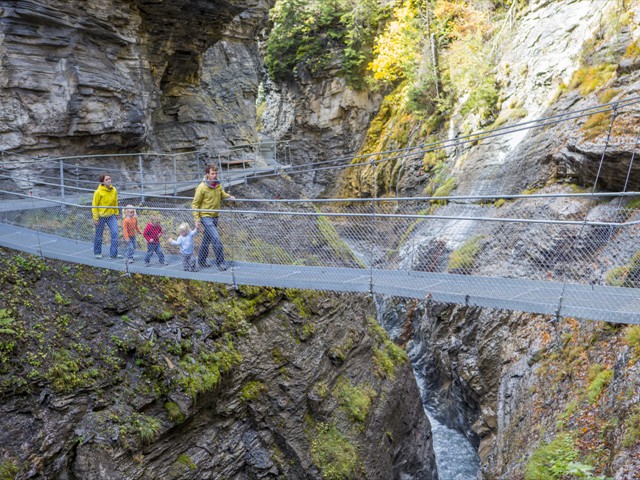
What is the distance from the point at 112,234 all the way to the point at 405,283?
12.5 feet

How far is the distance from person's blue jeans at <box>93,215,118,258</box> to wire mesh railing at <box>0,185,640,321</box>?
5 cm

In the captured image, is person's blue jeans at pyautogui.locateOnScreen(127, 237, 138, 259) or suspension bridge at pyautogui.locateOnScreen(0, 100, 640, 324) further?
person's blue jeans at pyautogui.locateOnScreen(127, 237, 138, 259)

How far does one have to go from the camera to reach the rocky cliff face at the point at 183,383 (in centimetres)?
564

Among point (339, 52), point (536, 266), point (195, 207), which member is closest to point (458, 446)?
point (536, 266)

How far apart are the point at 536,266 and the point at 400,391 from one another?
4293 millimetres

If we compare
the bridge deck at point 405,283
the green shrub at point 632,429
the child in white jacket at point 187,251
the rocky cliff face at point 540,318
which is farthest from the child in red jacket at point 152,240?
the green shrub at point 632,429

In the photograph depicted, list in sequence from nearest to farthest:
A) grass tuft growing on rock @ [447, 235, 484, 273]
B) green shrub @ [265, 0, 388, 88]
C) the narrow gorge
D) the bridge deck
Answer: the bridge deck
the narrow gorge
grass tuft growing on rock @ [447, 235, 484, 273]
green shrub @ [265, 0, 388, 88]

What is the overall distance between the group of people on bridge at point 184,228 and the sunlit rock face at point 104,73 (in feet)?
12.4

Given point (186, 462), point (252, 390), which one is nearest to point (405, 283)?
point (252, 390)

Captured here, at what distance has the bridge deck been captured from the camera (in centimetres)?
544

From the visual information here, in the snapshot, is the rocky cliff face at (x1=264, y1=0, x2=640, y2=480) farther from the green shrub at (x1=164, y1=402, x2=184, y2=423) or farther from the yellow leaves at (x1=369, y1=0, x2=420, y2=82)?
the green shrub at (x1=164, y1=402, x2=184, y2=423)

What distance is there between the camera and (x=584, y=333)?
25.1ft

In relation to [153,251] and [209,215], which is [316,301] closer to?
[209,215]

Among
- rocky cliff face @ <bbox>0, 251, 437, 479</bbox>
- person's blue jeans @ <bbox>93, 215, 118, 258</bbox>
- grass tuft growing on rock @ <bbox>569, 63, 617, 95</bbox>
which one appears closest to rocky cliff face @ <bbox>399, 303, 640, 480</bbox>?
rocky cliff face @ <bbox>0, 251, 437, 479</bbox>
